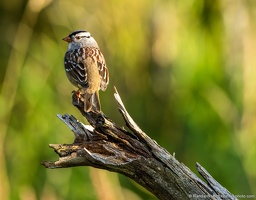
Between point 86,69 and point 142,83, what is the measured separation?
55.3 inches

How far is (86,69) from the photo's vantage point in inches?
185

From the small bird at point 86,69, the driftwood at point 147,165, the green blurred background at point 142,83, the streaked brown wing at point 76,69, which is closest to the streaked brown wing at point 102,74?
the small bird at point 86,69

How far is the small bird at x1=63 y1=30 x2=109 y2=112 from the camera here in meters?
4.49

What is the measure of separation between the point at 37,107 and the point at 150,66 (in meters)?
1.04

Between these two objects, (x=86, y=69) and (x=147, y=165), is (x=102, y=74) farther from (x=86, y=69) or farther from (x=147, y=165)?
(x=147, y=165)

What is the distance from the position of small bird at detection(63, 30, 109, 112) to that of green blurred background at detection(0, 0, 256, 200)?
1.62ft

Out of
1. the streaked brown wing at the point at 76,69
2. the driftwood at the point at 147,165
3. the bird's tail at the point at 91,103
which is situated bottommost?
the driftwood at the point at 147,165

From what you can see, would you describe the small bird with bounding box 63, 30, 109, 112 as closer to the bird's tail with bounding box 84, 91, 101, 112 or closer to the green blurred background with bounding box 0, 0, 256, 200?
the bird's tail with bounding box 84, 91, 101, 112

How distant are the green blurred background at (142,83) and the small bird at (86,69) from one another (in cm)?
49

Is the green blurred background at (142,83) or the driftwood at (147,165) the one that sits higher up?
the green blurred background at (142,83)

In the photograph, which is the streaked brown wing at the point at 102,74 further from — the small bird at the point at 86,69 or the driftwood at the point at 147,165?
the driftwood at the point at 147,165

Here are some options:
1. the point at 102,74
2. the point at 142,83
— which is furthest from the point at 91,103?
the point at 142,83

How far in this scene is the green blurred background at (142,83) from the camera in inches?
215

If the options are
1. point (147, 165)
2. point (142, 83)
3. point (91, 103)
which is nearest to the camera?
point (147, 165)
